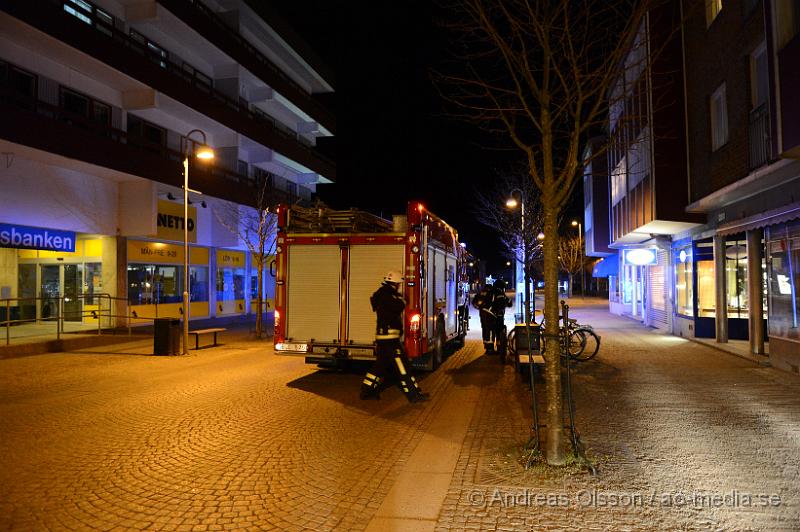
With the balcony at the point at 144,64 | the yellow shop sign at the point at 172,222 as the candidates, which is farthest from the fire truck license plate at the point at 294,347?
the yellow shop sign at the point at 172,222

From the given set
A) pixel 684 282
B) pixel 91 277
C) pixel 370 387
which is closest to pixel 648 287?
pixel 684 282

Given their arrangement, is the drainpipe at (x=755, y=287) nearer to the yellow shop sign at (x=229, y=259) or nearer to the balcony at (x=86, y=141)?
the balcony at (x=86, y=141)

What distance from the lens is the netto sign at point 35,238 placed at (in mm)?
16609

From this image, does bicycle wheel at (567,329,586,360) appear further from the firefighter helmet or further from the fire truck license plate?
the fire truck license plate

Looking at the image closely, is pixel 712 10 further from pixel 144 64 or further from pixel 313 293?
pixel 144 64

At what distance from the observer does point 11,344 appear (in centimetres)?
1436

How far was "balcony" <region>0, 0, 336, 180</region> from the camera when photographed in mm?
16438

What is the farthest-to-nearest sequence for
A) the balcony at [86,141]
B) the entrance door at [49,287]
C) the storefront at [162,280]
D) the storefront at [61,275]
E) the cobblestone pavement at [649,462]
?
1. the storefront at [162,280]
2. the entrance door at [49,287]
3. the storefront at [61,275]
4. the balcony at [86,141]
5. the cobblestone pavement at [649,462]

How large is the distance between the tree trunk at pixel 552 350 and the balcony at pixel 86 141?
16.0 m

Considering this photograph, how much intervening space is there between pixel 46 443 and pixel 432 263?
6.92 metres

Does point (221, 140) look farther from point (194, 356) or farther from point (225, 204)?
point (194, 356)

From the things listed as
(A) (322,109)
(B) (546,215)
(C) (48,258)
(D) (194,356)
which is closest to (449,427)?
(B) (546,215)

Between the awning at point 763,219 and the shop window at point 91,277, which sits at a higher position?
the awning at point 763,219

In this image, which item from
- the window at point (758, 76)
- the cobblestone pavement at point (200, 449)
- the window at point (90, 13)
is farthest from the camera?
the window at point (90, 13)
